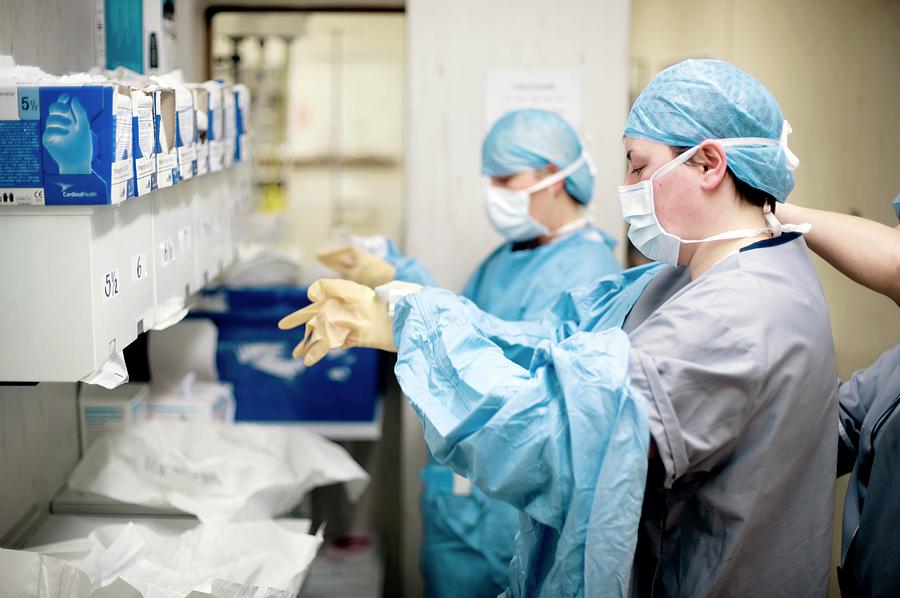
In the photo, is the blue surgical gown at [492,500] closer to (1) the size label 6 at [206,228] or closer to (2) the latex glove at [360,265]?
(2) the latex glove at [360,265]

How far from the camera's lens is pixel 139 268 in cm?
161

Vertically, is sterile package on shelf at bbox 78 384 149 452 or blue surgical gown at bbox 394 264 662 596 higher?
blue surgical gown at bbox 394 264 662 596

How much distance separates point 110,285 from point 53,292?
4.2 inches

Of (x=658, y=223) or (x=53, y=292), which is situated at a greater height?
(x=658, y=223)

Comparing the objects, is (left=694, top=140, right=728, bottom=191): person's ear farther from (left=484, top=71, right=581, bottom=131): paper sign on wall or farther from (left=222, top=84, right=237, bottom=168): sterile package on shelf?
(left=484, top=71, right=581, bottom=131): paper sign on wall

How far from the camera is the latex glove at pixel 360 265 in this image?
7.88 ft

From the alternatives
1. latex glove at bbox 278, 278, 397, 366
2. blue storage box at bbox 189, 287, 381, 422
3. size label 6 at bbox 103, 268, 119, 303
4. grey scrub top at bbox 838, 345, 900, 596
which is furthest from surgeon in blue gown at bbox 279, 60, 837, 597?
blue storage box at bbox 189, 287, 381, 422

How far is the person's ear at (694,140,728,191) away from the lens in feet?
4.46

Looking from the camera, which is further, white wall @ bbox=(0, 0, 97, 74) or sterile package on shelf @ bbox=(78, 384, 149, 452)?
sterile package on shelf @ bbox=(78, 384, 149, 452)

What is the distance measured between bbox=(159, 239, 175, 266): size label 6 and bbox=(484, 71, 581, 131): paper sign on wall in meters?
1.17

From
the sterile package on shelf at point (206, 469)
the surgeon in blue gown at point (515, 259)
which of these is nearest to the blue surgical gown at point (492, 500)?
the surgeon in blue gown at point (515, 259)

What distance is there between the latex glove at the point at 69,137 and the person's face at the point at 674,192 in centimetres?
86

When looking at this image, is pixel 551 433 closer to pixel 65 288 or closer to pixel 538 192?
pixel 65 288

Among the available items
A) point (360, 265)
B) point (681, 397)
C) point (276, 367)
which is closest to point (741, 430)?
point (681, 397)
